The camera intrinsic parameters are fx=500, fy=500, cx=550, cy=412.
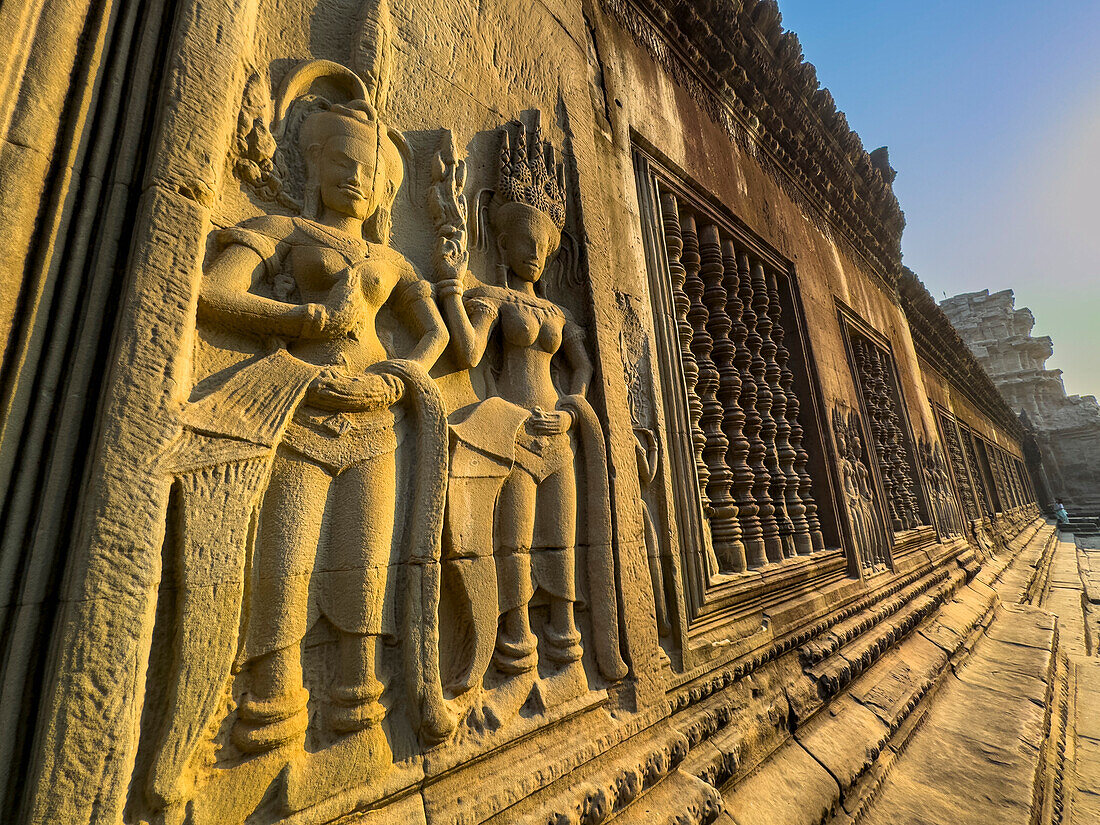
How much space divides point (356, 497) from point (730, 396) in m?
3.00

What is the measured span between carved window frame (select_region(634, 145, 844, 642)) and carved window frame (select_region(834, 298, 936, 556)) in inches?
51.0

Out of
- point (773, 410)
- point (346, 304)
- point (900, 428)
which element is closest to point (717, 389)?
point (773, 410)

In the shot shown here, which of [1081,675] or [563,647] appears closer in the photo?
[563,647]

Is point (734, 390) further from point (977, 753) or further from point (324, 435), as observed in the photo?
point (324, 435)

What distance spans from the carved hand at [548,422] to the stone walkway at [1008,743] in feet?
7.12

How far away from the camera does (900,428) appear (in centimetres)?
708

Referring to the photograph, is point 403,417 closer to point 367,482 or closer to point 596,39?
point 367,482

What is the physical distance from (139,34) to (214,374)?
996mm

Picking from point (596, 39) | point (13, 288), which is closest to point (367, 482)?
point (13, 288)

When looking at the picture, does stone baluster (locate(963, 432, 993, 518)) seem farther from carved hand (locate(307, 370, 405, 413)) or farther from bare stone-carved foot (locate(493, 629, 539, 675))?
carved hand (locate(307, 370, 405, 413))

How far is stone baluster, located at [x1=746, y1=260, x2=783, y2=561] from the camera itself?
3566mm

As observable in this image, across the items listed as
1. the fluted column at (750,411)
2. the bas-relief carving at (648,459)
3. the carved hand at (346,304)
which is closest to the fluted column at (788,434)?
the fluted column at (750,411)

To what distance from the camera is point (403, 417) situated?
5.15ft

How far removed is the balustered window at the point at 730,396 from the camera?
2.82 m
